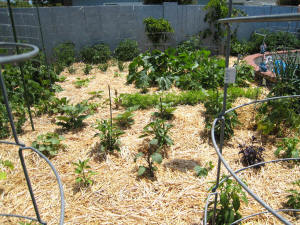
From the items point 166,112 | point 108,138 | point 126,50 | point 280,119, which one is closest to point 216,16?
point 126,50

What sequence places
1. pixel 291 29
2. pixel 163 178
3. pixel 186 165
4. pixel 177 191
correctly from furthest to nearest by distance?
pixel 291 29 → pixel 186 165 → pixel 163 178 → pixel 177 191

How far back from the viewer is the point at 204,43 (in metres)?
9.63

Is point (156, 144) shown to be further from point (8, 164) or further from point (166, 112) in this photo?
point (8, 164)

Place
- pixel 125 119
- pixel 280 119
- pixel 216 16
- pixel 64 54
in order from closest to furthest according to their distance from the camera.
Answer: pixel 280 119, pixel 125 119, pixel 64 54, pixel 216 16

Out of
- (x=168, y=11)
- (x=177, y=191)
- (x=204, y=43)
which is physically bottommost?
(x=177, y=191)

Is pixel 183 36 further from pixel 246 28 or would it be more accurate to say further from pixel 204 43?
pixel 246 28

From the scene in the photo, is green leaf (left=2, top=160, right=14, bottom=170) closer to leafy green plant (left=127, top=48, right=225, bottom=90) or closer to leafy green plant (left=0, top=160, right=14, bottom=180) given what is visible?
leafy green plant (left=0, top=160, right=14, bottom=180)

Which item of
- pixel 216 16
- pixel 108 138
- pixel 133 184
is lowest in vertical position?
pixel 133 184

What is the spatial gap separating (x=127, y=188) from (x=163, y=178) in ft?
1.26

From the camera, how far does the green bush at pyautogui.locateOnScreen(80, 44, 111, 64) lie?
25.3 ft

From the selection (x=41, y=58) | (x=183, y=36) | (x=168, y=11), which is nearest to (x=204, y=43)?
(x=183, y=36)

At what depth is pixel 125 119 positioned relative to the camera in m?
3.52

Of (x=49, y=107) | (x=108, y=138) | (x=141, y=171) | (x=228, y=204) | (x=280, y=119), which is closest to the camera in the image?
(x=228, y=204)

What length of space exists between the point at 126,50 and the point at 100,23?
4.65 ft
